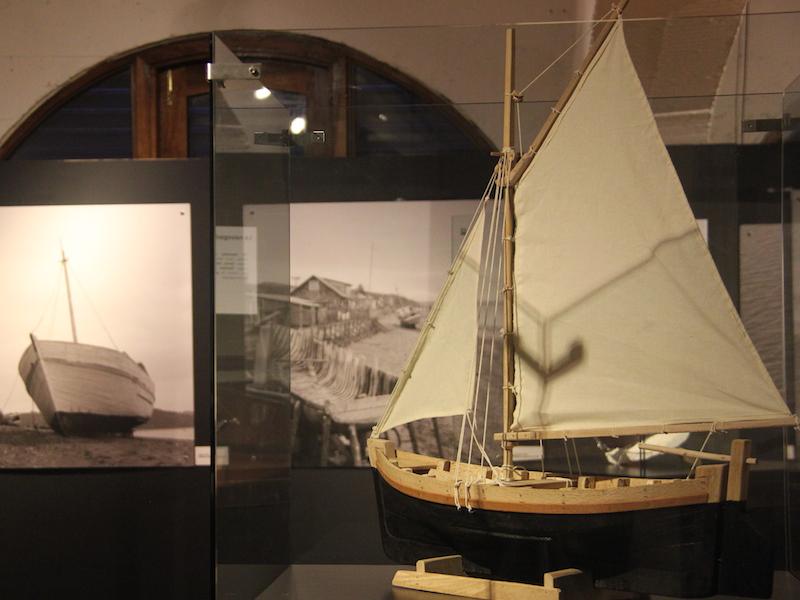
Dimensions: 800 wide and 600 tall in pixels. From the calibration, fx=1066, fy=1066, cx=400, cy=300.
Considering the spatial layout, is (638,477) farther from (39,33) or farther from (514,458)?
(39,33)

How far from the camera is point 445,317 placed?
247 centimetres

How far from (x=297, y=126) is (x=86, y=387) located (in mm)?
1362

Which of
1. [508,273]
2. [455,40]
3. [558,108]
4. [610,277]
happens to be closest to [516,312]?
[508,273]

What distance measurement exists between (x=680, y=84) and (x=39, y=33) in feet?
7.77

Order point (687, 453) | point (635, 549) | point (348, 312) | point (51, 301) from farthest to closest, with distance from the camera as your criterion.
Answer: point (51, 301) < point (348, 312) < point (687, 453) < point (635, 549)

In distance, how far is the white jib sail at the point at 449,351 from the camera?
8.02 feet

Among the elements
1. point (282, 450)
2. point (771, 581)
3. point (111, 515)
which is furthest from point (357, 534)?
point (111, 515)

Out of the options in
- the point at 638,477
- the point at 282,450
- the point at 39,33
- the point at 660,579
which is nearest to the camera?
the point at 660,579

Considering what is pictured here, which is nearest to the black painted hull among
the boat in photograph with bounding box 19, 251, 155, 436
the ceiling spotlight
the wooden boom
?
the wooden boom

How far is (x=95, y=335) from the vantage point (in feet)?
11.2

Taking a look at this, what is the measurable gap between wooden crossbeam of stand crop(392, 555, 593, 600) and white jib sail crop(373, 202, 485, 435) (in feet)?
1.17

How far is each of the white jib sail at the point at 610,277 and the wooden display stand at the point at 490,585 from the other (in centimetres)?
34

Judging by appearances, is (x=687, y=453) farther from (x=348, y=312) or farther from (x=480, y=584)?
(x=348, y=312)

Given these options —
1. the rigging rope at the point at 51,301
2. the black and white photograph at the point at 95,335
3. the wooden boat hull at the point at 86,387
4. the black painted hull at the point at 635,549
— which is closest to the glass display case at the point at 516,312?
the black painted hull at the point at 635,549
